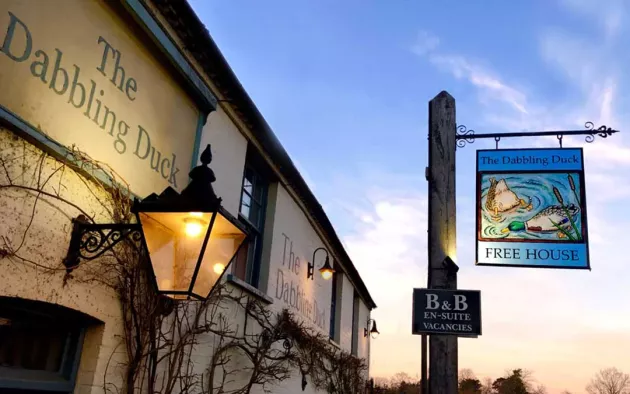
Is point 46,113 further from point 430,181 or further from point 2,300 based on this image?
point 430,181

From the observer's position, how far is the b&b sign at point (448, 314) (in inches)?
197

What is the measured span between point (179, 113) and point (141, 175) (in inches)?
35.2

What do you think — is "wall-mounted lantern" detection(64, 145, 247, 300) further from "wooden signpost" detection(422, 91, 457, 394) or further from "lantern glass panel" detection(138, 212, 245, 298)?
"wooden signpost" detection(422, 91, 457, 394)

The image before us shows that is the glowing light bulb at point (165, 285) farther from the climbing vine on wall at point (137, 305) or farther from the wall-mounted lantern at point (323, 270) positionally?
the wall-mounted lantern at point (323, 270)

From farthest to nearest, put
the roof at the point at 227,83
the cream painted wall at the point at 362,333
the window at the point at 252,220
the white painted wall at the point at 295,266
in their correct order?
the cream painted wall at the point at 362,333, the white painted wall at the point at 295,266, the window at the point at 252,220, the roof at the point at 227,83

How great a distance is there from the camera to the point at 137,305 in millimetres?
4328

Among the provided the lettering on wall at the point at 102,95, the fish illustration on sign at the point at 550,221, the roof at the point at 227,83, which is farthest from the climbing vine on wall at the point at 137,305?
the fish illustration on sign at the point at 550,221

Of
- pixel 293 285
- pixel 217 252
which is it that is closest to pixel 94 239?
pixel 217 252

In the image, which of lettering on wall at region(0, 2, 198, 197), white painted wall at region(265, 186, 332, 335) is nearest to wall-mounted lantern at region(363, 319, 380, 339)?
white painted wall at region(265, 186, 332, 335)

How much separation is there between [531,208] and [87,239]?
396cm

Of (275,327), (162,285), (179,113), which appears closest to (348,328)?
(275,327)

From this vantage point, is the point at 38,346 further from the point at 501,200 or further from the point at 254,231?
the point at 501,200

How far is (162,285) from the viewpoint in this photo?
11.4 ft

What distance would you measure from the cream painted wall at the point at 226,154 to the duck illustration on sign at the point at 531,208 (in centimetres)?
268
